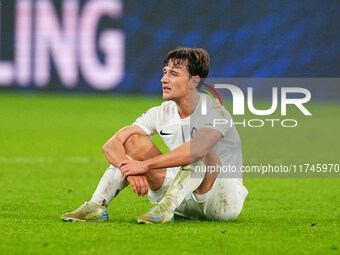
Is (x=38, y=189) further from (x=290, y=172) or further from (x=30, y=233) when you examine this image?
(x=290, y=172)

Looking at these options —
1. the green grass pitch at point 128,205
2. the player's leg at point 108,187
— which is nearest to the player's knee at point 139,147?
the player's leg at point 108,187

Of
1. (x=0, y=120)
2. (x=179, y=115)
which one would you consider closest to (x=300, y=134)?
(x=0, y=120)

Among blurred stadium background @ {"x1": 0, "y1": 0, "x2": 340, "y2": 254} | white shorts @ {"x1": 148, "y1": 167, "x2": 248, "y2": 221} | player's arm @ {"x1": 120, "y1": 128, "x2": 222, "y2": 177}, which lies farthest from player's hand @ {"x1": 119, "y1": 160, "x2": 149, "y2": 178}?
blurred stadium background @ {"x1": 0, "y1": 0, "x2": 340, "y2": 254}

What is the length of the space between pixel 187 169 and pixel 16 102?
635 inches

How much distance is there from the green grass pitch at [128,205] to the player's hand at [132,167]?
40 centimetres

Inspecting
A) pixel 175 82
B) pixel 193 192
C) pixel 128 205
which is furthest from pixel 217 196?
pixel 128 205

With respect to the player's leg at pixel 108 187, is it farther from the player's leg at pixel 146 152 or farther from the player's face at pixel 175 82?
the player's face at pixel 175 82

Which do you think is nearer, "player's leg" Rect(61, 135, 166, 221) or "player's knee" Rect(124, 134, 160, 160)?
"player's knee" Rect(124, 134, 160, 160)

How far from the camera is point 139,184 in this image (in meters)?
5.69

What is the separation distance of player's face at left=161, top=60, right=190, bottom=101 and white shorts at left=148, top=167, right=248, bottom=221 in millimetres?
608

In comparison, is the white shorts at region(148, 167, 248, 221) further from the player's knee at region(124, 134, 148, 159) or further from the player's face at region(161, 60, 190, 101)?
the player's face at region(161, 60, 190, 101)

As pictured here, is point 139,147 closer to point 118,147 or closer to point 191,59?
point 118,147

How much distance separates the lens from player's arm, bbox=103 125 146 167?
587 cm

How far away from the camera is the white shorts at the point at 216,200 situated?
5855 millimetres
